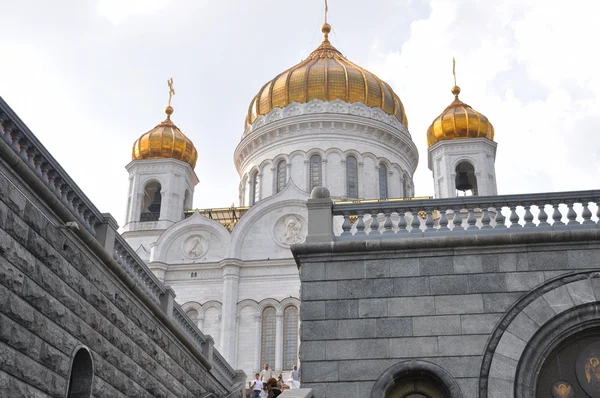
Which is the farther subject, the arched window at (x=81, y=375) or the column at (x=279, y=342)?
the column at (x=279, y=342)

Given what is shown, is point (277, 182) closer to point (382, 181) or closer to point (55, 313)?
point (382, 181)

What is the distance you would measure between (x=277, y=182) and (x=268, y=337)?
9.38 m

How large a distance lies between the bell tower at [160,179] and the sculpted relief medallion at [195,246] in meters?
2.40

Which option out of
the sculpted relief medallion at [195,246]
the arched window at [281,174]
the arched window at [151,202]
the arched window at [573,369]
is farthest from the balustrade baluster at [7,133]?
the arched window at [281,174]

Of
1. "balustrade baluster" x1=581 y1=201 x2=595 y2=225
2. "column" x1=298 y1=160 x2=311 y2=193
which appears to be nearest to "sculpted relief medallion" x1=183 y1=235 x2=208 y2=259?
"column" x1=298 y1=160 x2=311 y2=193

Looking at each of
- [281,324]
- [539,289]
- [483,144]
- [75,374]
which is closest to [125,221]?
[281,324]

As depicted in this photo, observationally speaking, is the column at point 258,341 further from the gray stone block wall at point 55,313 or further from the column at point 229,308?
the gray stone block wall at point 55,313

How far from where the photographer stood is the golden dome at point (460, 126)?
3509 cm

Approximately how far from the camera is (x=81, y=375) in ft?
38.0

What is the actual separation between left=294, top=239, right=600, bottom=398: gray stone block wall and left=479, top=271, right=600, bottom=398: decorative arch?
37 mm

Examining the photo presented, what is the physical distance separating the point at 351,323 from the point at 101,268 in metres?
3.94

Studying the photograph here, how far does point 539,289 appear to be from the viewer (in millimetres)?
11031

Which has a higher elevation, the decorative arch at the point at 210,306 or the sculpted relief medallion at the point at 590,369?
the decorative arch at the point at 210,306

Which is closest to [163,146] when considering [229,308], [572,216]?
[229,308]
